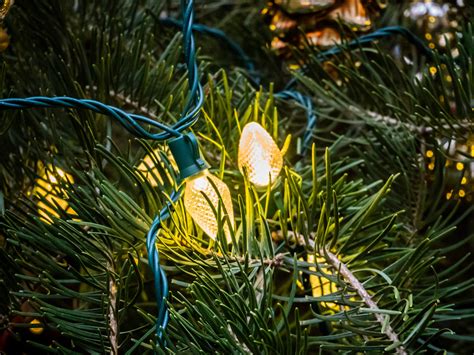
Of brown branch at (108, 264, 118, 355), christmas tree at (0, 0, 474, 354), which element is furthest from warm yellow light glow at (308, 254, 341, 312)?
brown branch at (108, 264, 118, 355)

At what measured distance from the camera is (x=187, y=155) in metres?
0.32

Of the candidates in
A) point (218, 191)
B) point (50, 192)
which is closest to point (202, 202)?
point (218, 191)

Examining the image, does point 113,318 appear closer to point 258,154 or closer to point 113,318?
point 113,318

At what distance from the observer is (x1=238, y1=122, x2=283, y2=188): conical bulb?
0.36 metres

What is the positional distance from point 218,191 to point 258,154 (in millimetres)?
53

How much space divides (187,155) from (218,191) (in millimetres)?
27

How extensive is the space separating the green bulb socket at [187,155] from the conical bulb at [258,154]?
41mm

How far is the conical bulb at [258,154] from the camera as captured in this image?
36 centimetres

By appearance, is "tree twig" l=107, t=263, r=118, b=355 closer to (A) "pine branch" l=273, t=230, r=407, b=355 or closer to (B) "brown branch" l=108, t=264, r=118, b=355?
(B) "brown branch" l=108, t=264, r=118, b=355

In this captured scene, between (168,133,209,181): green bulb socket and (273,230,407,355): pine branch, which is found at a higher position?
(168,133,209,181): green bulb socket

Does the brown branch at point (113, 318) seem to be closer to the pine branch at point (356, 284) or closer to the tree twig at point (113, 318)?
the tree twig at point (113, 318)

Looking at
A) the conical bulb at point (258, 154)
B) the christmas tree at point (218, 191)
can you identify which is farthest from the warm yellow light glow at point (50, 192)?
the conical bulb at point (258, 154)

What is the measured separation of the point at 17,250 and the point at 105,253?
0.18 ft

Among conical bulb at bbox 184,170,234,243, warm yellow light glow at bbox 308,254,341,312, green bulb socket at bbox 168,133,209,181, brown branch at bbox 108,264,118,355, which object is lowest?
warm yellow light glow at bbox 308,254,341,312
